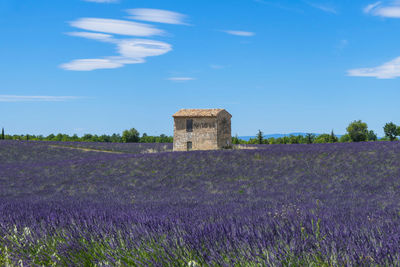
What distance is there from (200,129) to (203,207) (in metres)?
26.0

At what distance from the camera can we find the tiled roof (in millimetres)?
32325

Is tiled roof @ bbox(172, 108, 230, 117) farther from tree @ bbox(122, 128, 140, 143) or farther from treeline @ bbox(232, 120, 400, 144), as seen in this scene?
tree @ bbox(122, 128, 140, 143)

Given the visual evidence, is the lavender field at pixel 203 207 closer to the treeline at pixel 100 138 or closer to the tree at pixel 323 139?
the treeline at pixel 100 138

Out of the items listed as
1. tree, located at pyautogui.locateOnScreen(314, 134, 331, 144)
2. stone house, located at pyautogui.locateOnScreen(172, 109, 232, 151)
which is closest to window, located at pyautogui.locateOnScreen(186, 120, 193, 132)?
stone house, located at pyautogui.locateOnScreen(172, 109, 232, 151)

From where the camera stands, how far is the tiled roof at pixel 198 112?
106 feet

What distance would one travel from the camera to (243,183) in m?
16.4

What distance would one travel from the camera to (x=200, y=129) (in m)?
32.8

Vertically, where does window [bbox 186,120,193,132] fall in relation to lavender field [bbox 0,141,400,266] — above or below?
above

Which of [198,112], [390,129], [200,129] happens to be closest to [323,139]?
[390,129]

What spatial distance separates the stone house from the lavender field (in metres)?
9.14

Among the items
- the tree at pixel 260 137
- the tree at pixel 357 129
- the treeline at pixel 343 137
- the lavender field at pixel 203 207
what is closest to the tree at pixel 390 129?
the treeline at pixel 343 137

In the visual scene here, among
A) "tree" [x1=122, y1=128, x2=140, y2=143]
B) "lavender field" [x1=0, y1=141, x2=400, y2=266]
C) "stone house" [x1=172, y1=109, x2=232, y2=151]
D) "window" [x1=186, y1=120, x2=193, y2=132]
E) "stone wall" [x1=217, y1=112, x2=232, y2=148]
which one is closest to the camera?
"lavender field" [x1=0, y1=141, x2=400, y2=266]

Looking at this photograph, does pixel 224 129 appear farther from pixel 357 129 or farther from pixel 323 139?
pixel 357 129

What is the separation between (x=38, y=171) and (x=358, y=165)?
56.0ft
